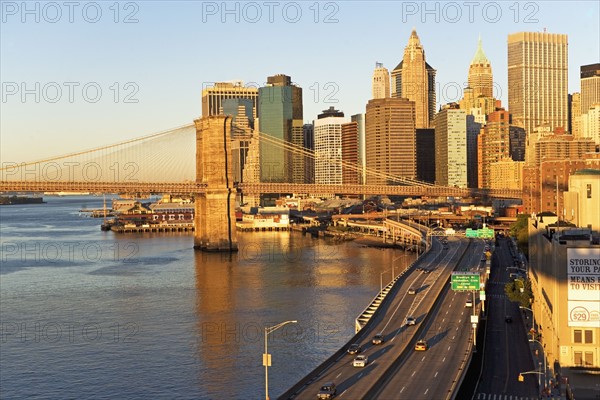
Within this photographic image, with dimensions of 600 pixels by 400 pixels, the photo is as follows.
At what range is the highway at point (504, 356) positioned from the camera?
33125 millimetres

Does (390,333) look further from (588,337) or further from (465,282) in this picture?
(588,337)

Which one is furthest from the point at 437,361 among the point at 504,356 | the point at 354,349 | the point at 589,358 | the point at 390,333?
the point at 589,358

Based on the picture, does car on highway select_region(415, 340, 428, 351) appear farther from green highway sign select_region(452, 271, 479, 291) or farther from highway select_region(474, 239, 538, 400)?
green highway sign select_region(452, 271, 479, 291)

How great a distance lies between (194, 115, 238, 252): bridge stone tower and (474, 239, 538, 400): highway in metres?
47.5

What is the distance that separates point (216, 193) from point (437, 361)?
70274 millimetres

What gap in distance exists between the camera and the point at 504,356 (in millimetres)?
38938

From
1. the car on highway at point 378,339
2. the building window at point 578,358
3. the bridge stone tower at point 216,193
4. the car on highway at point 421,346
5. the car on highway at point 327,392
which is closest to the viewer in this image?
the car on highway at point 327,392

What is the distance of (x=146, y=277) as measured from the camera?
71875 millimetres

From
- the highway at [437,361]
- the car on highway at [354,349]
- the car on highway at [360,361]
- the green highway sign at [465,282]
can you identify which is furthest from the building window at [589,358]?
the green highway sign at [465,282]

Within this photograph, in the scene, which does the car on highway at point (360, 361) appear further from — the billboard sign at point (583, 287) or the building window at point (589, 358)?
the building window at point (589, 358)

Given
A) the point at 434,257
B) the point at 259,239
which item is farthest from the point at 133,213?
the point at 434,257

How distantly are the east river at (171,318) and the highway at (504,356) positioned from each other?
26.0 feet

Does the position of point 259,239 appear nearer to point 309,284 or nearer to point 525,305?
point 309,284

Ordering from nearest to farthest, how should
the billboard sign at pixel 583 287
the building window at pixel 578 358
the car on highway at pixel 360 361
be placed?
the car on highway at pixel 360 361, the billboard sign at pixel 583 287, the building window at pixel 578 358
